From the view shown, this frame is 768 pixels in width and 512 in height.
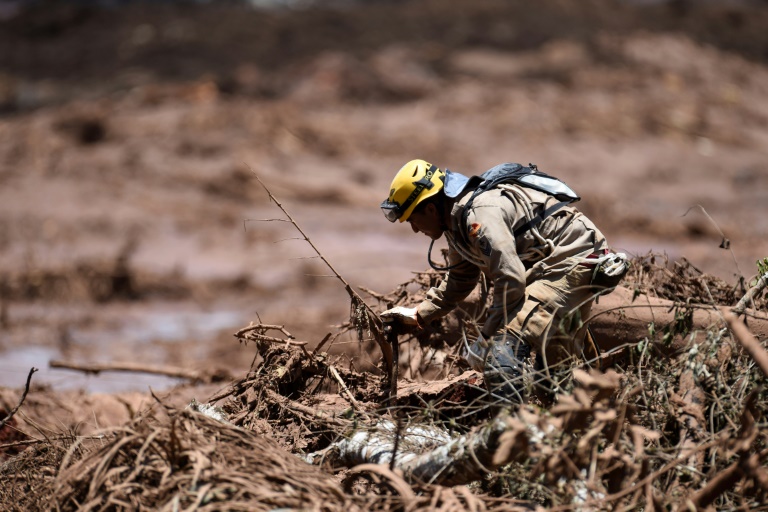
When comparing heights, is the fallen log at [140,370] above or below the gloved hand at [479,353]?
below

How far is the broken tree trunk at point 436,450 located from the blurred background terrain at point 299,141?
14.4 feet

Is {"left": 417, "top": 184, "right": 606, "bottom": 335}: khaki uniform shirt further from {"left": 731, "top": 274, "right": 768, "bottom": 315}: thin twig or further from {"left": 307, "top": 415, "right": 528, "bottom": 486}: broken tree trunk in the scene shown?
{"left": 731, "top": 274, "right": 768, "bottom": 315}: thin twig

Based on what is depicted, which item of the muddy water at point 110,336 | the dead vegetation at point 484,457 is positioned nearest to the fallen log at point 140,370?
the muddy water at point 110,336

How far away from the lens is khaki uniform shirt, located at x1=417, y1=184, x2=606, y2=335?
3893 mm

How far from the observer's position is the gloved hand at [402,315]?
15.0ft

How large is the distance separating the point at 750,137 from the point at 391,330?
14911mm

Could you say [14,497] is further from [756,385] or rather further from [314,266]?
[314,266]

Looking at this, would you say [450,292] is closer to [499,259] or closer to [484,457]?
[499,259]

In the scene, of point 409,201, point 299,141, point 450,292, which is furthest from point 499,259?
point 299,141

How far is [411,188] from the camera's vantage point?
421cm

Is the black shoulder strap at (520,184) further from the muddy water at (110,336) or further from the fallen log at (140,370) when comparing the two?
the muddy water at (110,336)

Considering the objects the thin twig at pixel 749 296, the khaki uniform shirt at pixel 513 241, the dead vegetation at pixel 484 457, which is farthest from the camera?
the khaki uniform shirt at pixel 513 241

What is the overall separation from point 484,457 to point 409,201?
1.37 m

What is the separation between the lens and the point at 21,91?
18203 mm
